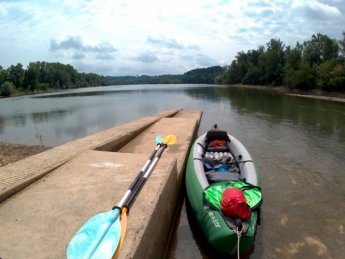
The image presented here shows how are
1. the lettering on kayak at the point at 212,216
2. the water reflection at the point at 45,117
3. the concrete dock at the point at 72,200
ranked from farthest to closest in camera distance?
the water reflection at the point at 45,117 → the lettering on kayak at the point at 212,216 → the concrete dock at the point at 72,200

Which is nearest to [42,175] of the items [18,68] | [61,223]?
[61,223]

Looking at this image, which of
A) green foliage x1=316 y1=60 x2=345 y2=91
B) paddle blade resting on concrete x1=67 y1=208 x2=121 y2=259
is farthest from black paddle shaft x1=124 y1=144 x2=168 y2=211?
green foliage x1=316 y1=60 x2=345 y2=91

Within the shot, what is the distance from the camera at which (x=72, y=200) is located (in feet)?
14.1

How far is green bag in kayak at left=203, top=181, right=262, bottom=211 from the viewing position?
14.7 feet

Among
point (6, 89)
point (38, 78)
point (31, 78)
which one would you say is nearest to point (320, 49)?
point (6, 89)

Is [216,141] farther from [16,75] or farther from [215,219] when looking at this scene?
[16,75]

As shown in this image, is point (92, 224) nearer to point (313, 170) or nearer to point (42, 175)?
point (42, 175)

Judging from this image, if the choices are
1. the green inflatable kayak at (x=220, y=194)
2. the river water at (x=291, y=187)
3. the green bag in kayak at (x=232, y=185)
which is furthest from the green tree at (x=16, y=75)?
the green bag in kayak at (x=232, y=185)

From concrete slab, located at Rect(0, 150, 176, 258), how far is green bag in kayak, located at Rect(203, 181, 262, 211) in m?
0.75

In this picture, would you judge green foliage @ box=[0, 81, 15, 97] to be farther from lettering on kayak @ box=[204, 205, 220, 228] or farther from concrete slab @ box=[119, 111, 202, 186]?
lettering on kayak @ box=[204, 205, 220, 228]

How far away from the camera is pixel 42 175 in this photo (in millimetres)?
5250

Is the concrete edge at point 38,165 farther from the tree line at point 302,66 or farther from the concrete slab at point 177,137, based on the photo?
the tree line at point 302,66

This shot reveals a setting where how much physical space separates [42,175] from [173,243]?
108 inches

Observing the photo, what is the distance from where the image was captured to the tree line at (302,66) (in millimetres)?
40312
